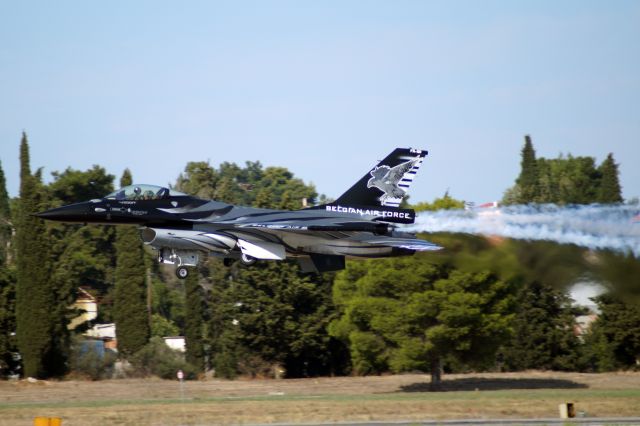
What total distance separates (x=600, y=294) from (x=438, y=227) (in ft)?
21.1

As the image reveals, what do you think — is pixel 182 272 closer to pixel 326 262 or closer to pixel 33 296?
pixel 326 262

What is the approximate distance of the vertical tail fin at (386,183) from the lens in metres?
34.8

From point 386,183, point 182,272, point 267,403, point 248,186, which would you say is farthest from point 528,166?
point 182,272

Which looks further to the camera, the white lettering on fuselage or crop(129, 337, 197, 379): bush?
crop(129, 337, 197, 379): bush

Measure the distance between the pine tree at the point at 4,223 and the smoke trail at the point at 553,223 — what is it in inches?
1892

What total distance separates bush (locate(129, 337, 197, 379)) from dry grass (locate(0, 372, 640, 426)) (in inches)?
Answer: 220

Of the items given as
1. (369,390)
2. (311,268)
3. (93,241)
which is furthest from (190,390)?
(93,241)

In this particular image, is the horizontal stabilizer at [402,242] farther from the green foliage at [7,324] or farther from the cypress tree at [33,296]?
the green foliage at [7,324]

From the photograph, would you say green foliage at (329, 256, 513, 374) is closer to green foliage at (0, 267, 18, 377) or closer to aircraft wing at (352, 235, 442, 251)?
green foliage at (0, 267, 18, 377)

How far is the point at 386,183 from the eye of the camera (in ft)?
115

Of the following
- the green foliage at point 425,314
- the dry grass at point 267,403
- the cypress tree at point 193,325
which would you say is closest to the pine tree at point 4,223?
the cypress tree at point 193,325

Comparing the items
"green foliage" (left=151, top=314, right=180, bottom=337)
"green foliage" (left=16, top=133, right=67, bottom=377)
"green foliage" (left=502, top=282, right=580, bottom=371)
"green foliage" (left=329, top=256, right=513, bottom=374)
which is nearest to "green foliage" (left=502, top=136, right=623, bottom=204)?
"green foliage" (left=502, top=282, right=580, bottom=371)

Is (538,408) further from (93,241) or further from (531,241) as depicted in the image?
(93,241)

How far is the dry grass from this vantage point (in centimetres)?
3638
